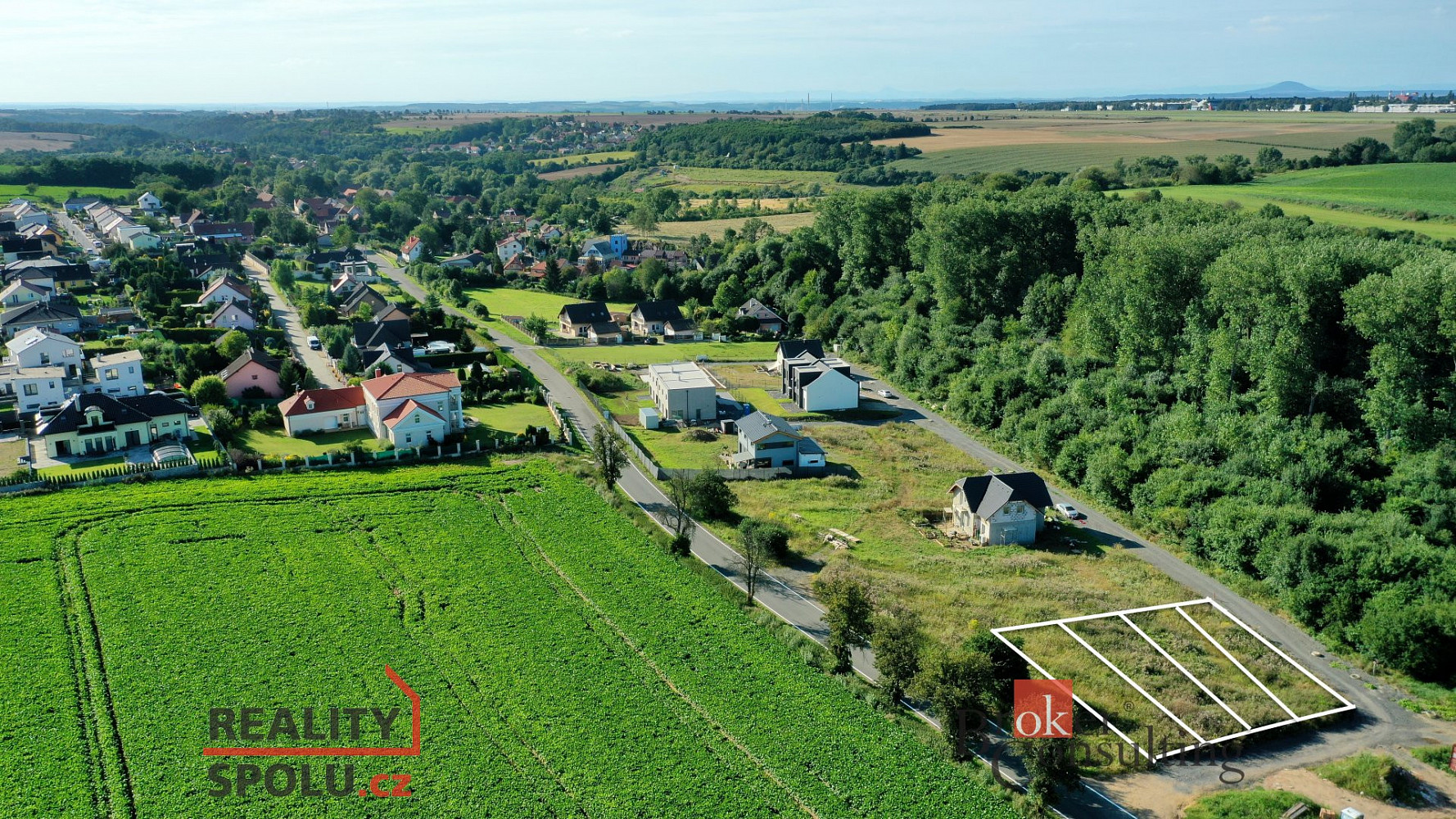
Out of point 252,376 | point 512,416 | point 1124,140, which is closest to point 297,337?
point 252,376

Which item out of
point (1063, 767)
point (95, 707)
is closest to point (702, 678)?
point (1063, 767)

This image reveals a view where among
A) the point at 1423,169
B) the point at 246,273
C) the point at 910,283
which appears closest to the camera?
the point at 910,283

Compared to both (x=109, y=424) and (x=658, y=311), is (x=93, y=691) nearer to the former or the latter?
(x=109, y=424)

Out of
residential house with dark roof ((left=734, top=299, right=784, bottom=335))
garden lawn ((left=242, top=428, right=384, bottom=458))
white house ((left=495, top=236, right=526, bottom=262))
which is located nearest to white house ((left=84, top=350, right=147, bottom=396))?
garden lawn ((left=242, top=428, right=384, bottom=458))

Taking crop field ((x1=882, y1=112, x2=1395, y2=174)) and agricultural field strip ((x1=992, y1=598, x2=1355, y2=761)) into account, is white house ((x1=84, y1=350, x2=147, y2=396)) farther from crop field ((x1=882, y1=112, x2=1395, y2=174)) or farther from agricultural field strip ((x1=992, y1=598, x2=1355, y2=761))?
crop field ((x1=882, y1=112, x2=1395, y2=174))

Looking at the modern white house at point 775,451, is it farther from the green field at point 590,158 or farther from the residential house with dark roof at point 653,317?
the green field at point 590,158

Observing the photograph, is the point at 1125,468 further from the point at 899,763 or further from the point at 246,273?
the point at 246,273

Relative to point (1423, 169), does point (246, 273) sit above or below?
below
